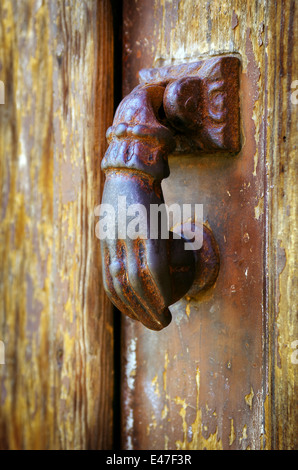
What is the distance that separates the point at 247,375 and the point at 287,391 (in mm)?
45

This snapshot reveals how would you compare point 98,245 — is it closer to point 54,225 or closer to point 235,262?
point 54,225

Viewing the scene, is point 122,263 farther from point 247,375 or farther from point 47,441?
point 47,441

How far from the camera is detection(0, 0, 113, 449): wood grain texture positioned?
1.86 ft

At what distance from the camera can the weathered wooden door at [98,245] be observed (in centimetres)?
43

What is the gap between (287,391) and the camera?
1.37 feet

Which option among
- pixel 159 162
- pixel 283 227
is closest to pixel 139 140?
pixel 159 162

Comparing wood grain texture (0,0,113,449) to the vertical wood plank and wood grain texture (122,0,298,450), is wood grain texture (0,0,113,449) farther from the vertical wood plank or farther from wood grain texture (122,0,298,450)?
the vertical wood plank

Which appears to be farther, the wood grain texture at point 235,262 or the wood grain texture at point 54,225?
the wood grain texture at point 54,225

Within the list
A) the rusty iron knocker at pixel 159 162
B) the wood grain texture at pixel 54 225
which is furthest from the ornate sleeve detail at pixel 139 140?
the wood grain texture at pixel 54 225

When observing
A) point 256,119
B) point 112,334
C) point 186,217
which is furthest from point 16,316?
point 256,119

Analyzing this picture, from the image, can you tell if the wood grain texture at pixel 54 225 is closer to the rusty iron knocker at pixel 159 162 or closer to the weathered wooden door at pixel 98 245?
the weathered wooden door at pixel 98 245

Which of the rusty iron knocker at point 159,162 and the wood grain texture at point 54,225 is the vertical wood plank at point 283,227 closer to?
the rusty iron knocker at point 159,162

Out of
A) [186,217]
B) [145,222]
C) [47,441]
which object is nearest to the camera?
[145,222]

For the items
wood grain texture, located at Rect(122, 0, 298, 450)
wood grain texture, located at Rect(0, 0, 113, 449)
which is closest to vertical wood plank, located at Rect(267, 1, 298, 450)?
wood grain texture, located at Rect(122, 0, 298, 450)
